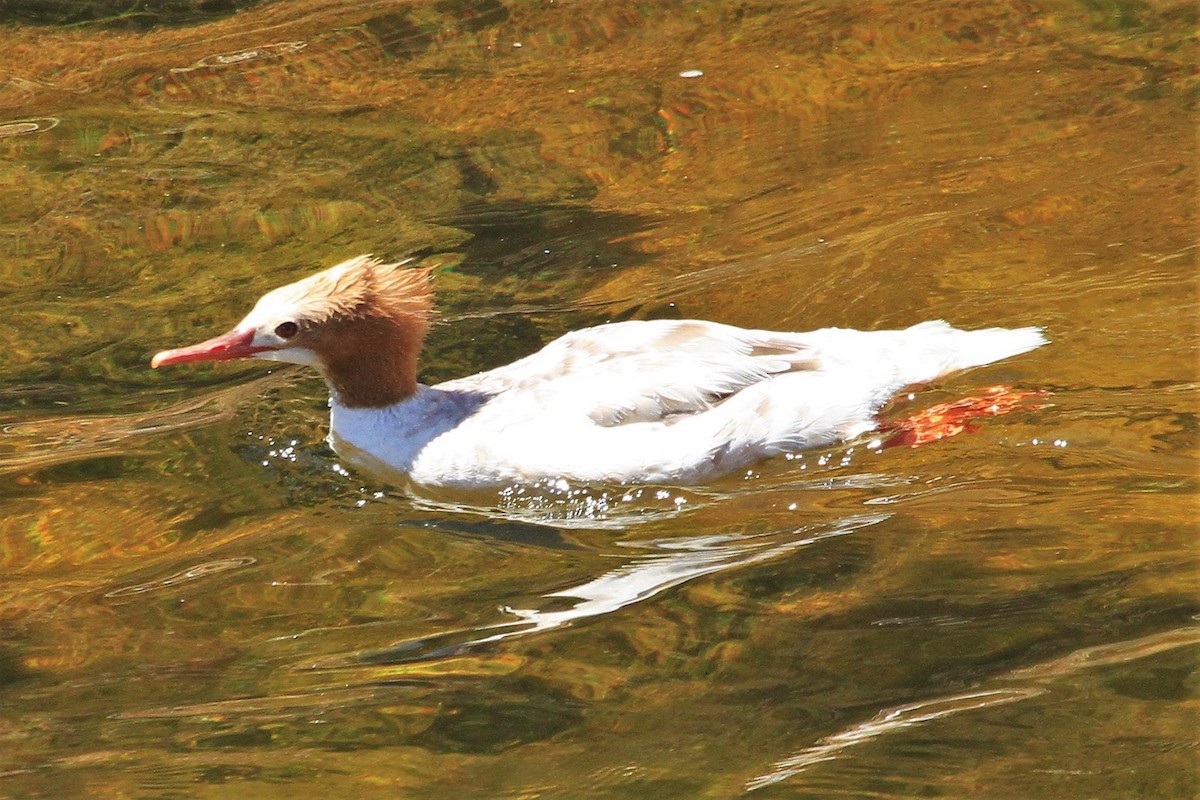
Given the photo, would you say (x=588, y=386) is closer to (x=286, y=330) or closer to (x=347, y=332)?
(x=347, y=332)

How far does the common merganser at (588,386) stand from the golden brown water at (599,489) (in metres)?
0.15

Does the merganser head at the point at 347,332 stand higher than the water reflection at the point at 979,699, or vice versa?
the merganser head at the point at 347,332

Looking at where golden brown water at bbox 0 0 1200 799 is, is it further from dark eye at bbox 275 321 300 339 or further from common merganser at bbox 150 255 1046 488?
dark eye at bbox 275 321 300 339

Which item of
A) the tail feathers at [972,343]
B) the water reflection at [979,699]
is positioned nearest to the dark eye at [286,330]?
the tail feathers at [972,343]

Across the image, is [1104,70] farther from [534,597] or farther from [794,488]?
[534,597]

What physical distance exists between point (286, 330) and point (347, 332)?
26cm

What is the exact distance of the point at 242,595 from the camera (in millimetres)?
4988

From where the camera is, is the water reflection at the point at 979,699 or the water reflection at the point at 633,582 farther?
the water reflection at the point at 633,582

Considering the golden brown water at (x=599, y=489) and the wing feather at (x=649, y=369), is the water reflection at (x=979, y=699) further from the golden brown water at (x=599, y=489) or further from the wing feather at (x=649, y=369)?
the wing feather at (x=649, y=369)

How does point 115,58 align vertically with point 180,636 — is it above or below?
above

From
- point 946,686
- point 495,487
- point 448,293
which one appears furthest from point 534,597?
point 448,293

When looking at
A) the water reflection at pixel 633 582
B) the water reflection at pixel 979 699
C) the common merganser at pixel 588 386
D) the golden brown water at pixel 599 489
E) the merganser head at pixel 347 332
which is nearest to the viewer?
the water reflection at pixel 979 699

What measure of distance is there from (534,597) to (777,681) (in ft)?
3.52

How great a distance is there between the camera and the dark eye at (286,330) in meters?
5.83
